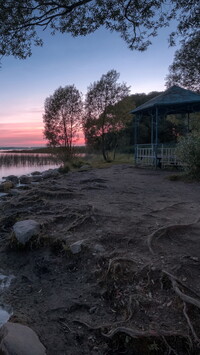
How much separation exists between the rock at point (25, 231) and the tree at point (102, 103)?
80.4ft

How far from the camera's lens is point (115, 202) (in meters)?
8.29

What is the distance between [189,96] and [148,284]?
53.3ft

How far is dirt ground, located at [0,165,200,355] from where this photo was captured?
298 cm

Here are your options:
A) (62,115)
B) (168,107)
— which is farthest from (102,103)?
(168,107)

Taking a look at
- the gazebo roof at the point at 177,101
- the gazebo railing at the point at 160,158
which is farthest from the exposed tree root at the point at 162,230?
the gazebo roof at the point at 177,101

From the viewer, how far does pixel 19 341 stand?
282 cm

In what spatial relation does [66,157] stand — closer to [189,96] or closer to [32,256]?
[189,96]

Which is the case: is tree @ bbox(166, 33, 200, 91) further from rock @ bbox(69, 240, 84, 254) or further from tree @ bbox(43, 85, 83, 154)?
rock @ bbox(69, 240, 84, 254)

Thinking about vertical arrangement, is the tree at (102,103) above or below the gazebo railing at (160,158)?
above

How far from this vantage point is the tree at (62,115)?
2872cm

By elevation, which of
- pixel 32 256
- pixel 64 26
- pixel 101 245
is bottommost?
pixel 32 256

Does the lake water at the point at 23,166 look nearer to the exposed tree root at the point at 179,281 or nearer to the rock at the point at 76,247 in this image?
the rock at the point at 76,247

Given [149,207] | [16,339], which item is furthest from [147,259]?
[149,207]

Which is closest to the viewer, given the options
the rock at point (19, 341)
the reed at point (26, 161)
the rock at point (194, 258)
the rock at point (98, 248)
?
the rock at point (19, 341)
